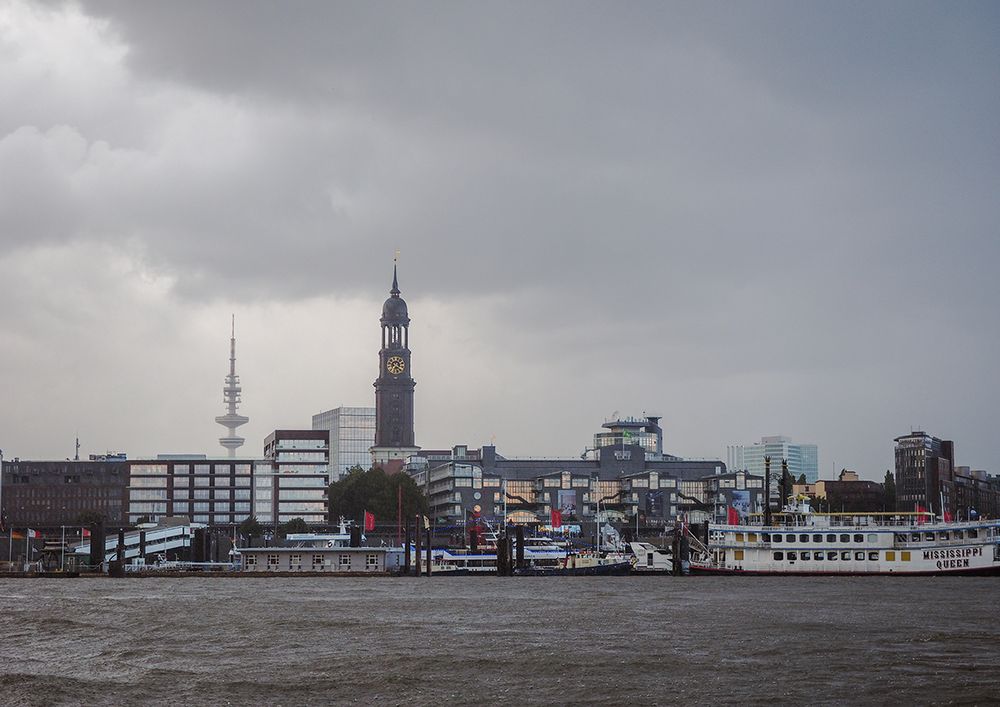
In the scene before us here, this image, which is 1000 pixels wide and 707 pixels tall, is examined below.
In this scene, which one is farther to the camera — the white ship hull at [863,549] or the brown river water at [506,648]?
the white ship hull at [863,549]

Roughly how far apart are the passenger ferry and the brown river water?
28.8m

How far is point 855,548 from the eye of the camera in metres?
145

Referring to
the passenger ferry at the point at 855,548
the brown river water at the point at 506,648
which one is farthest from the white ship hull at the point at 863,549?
the brown river water at the point at 506,648

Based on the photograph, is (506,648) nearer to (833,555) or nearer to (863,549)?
(833,555)

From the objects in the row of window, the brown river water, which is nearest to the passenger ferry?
the row of window

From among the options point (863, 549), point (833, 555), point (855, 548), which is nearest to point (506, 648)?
point (833, 555)

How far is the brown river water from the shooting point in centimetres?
5053

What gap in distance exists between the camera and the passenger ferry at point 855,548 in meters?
143

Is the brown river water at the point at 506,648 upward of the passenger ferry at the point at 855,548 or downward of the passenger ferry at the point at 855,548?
downward

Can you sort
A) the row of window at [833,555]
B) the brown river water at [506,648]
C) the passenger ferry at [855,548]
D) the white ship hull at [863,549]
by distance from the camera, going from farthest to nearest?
the row of window at [833,555], the passenger ferry at [855,548], the white ship hull at [863,549], the brown river water at [506,648]

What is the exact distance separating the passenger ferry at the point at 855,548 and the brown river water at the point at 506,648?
2881 cm

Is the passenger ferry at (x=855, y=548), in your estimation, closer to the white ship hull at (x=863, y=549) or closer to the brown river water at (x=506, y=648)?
the white ship hull at (x=863, y=549)

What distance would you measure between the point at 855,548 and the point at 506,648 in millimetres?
87414

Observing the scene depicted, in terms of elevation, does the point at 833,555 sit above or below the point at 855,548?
below
